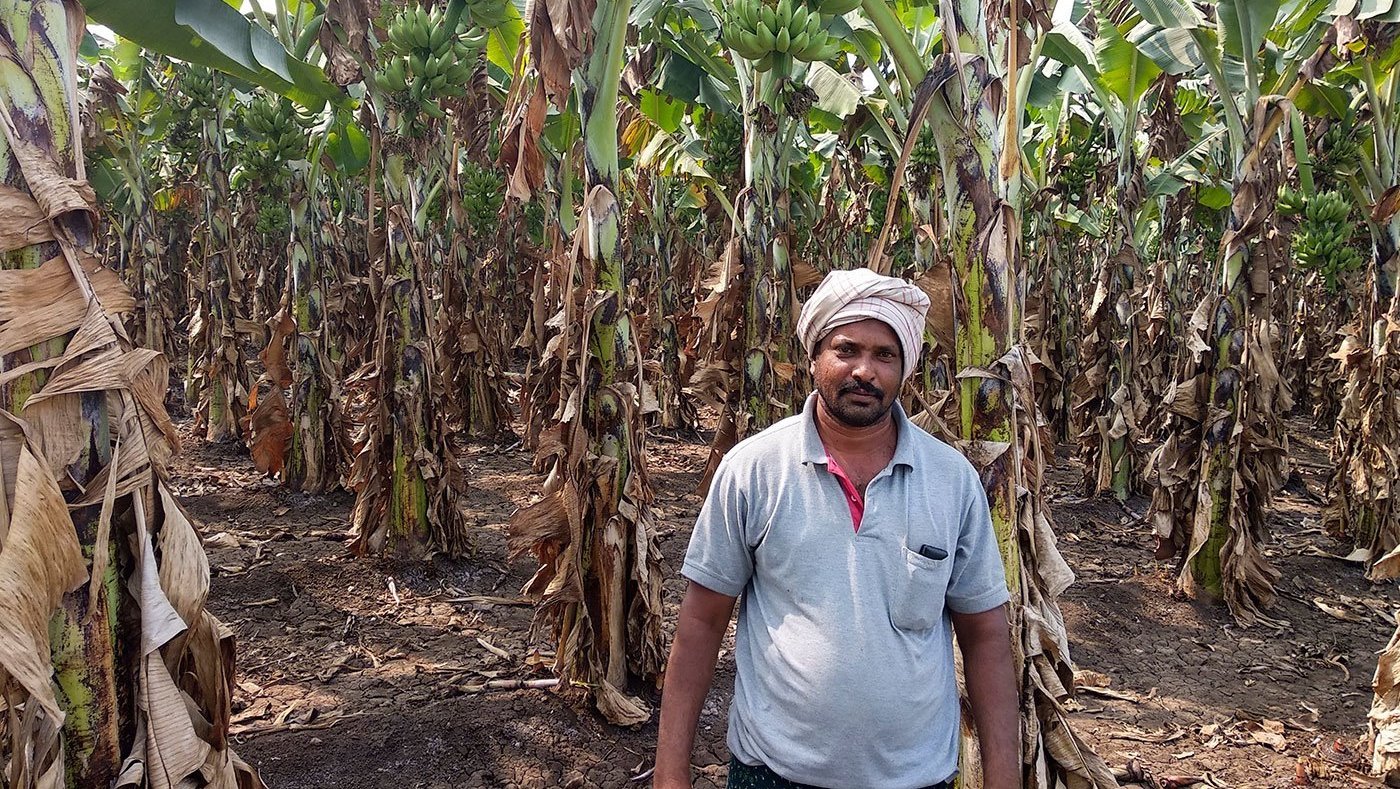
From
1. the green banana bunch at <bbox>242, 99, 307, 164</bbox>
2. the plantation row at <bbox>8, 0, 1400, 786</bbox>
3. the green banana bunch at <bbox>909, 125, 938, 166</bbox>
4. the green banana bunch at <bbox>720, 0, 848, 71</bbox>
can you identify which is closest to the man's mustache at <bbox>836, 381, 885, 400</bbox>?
the plantation row at <bbox>8, 0, 1400, 786</bbox>

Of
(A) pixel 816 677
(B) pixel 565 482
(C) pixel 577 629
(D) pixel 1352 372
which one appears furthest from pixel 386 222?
(D) pixel 1352 372

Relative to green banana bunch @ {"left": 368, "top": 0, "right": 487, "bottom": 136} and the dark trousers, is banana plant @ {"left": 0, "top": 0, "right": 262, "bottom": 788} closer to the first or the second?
the dark trousers

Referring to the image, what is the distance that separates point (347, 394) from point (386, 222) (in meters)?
A: 2.75

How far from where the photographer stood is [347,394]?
7031 millimetres

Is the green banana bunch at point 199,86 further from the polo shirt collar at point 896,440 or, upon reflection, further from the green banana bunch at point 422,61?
the polo shirt collar at point 896,440

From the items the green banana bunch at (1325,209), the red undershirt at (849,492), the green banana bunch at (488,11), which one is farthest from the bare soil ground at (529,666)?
the green banana bunch at (488,11)

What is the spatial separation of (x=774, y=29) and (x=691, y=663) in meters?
2.79

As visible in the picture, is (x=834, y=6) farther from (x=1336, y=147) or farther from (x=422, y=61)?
(x=1336, y=147)

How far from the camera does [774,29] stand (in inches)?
140

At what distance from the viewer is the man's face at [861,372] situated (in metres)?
1.70

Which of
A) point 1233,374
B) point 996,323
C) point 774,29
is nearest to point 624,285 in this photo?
point 774,29

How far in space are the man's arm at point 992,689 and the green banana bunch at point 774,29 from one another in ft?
8.43

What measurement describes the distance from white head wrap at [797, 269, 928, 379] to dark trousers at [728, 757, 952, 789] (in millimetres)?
873

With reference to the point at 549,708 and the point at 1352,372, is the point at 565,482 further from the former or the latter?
the point at 1352,372
